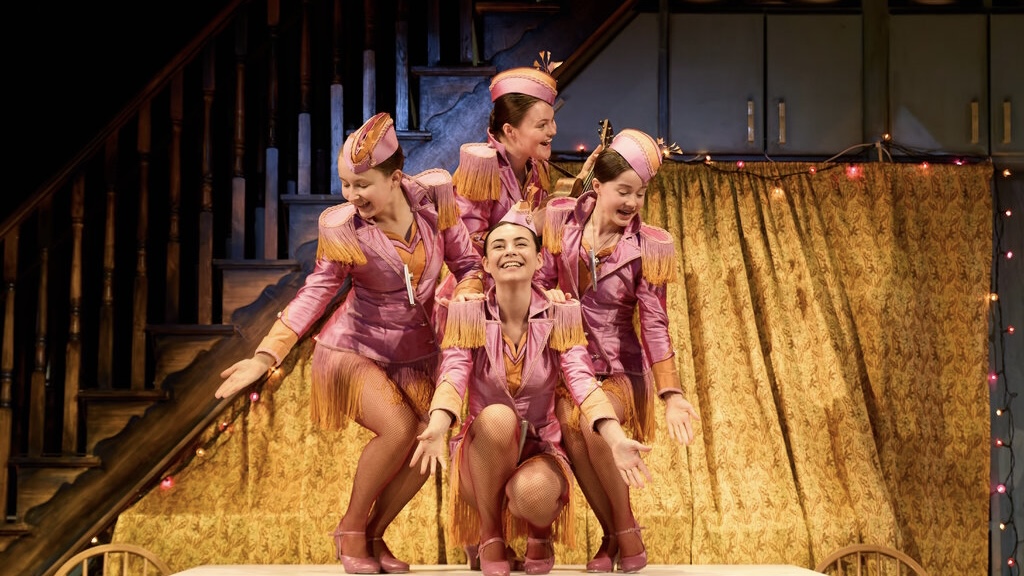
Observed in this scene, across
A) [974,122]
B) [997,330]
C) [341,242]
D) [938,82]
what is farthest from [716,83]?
[341,242]

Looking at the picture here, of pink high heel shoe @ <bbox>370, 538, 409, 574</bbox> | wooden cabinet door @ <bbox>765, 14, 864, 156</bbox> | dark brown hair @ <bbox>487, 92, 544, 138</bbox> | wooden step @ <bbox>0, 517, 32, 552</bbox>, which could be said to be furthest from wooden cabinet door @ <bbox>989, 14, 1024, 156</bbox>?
wooden step @ <bbox>0, 517, 32, 552</bbox>

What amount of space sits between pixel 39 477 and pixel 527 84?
227 cm

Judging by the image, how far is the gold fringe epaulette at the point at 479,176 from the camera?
345 centimetres

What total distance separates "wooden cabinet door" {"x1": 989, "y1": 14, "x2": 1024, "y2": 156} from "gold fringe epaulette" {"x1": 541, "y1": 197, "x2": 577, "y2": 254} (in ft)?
8.86

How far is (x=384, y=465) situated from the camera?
3197 mm

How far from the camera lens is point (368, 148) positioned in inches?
124

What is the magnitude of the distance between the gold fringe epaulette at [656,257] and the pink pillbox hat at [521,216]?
317 mm

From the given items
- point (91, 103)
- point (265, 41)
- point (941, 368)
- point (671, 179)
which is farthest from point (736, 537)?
point (91, 103)

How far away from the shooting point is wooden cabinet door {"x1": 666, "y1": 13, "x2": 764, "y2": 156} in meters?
5.32

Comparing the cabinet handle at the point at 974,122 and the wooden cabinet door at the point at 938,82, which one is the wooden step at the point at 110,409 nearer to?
the wooden cabinet door at the point at 938,82

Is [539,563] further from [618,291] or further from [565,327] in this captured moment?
[618,291]

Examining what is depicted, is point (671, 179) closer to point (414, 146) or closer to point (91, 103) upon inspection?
point (414, 146)

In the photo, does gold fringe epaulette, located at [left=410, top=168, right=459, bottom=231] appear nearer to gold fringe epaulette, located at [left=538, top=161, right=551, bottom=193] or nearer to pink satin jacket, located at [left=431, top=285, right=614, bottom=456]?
pink satin jacket, located at [left=431, top=285, right=614, bottom=456]

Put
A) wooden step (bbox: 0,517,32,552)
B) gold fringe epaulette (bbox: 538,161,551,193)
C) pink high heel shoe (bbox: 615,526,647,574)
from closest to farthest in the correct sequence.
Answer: pink high heel shoe (bbox: 615,526,647,574) → gold fringe epaulette (bbox: 538,161,551,193) → wooden step (bbox: 0,517,32,552)
